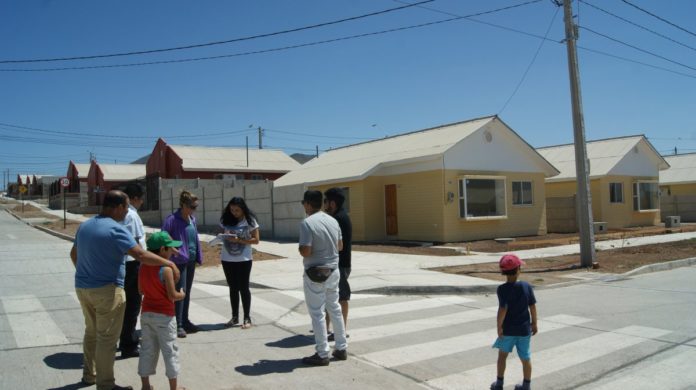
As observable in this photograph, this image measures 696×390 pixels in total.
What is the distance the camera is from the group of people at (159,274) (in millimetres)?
4793

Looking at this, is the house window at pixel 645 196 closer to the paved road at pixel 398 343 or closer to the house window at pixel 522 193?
the house window at pixel 522 193

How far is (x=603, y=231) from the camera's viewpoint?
83.0ft

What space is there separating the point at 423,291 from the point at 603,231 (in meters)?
17.8

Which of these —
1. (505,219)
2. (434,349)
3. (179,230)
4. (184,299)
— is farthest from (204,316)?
(505,219)

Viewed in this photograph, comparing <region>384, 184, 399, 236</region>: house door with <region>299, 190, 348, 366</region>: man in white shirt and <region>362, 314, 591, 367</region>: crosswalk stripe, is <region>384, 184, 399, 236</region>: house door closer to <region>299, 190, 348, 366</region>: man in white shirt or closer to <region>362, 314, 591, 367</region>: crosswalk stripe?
<region>362, 314, 591, 367</region>: crosswalk stripe

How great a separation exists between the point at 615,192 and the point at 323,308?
2620cm

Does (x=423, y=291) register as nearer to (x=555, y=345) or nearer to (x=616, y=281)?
(x=555, y=345)

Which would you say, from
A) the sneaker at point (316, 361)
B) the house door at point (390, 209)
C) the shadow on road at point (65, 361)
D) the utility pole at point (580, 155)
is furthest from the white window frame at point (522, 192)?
the shadow on road at point (65, 361)

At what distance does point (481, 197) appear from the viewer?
69.9ft

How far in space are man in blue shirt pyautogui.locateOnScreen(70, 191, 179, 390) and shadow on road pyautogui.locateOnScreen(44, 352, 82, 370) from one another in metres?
1.09

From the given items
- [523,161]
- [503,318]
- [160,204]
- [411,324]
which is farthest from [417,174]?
[160,204]

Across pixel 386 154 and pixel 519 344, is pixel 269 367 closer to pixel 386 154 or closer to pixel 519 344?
pixel 519 344

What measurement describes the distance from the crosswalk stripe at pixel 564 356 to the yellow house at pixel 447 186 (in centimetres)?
1244

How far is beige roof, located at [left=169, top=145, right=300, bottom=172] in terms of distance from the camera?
4231 cm
